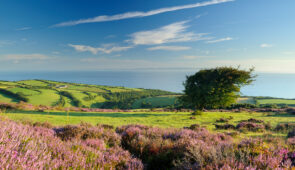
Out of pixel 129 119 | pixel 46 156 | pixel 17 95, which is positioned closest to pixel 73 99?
pixel 17 95

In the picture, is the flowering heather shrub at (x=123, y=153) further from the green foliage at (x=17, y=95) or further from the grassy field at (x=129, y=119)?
the green foliage at (x=17, y=95)

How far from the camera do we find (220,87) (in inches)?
999

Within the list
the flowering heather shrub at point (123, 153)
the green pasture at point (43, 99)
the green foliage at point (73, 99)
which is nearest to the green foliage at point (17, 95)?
the green pasture at point (43, 99)

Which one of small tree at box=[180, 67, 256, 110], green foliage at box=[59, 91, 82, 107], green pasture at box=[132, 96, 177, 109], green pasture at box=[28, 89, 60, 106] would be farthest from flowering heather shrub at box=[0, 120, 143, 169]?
green foliage at box=[59, 91, 82, 107]

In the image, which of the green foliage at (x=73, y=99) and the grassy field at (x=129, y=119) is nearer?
the grassy field at (x=129, y=119)

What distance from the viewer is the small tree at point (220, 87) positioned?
25.1m

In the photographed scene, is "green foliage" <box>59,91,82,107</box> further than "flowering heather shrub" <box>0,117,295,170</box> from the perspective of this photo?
Yes

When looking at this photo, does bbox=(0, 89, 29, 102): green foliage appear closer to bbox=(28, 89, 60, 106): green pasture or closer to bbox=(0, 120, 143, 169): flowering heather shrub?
bbox=(28, 89, 60, 106): green pasture

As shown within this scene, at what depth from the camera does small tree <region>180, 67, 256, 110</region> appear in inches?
990

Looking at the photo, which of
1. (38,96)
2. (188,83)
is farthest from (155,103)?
(38,96)

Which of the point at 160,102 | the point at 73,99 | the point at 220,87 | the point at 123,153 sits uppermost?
the point at 220,87

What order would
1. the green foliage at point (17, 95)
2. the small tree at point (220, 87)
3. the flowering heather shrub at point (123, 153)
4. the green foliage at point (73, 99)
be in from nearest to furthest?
the flowering heather shrub at point (123, 153), the small tree at point (220, 87), the green foliage at point (17, 95), the green foliage at point (73, 99)

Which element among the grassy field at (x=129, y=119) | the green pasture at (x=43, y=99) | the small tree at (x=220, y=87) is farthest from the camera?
the green pasture at (x=43, y=99)

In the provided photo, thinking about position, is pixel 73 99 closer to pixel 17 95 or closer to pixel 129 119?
pixel 17 95
